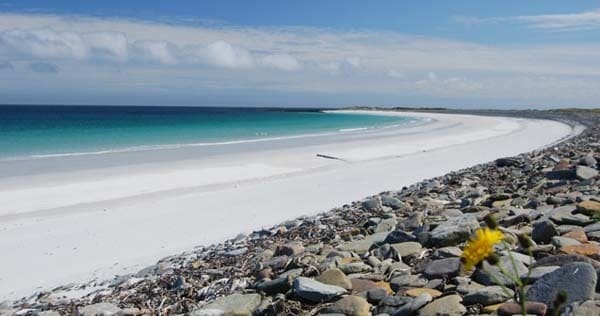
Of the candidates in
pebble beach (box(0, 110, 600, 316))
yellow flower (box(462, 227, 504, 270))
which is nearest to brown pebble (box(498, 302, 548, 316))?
pebble beach (box(0, 110, 600, 316))

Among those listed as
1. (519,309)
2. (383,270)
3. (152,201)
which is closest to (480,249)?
(519,309)

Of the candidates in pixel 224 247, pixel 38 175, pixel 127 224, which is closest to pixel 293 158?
pixel 38 175

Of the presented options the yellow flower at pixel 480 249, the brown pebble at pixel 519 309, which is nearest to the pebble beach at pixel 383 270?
the brown pebble at pixel 519 309

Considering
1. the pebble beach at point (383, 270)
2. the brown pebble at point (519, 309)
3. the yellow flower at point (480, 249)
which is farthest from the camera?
the pebble beach at point (383, 270)

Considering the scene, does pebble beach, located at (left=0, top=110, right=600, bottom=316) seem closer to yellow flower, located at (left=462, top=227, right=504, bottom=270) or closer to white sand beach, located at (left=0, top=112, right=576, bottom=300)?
yellow flower, located at (left=462, top=227, right=504, bottom=270)

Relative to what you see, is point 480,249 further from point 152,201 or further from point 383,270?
point 152,201

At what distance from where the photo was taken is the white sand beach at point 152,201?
7105 mm

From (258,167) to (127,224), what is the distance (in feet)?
27.1

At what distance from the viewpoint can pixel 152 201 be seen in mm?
11148

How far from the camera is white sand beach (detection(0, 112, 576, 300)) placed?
711 cm

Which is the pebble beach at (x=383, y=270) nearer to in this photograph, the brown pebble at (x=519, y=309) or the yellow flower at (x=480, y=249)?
the brown pebble at (x=519, y=309)

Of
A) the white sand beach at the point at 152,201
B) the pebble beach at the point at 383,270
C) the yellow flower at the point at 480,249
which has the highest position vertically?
the yellow flower at the point at 480,249

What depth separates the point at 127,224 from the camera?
896 cm

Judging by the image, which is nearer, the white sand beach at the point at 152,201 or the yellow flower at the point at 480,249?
the yellow flower at the point at 480,249
